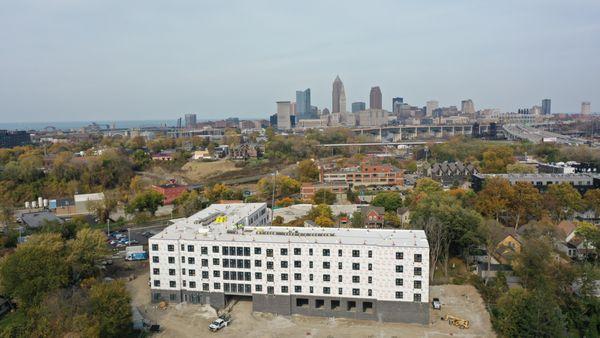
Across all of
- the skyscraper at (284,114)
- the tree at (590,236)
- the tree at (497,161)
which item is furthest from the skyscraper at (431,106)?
the tree at (590,236)

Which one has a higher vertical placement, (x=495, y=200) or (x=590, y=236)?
(x=495, y=200)

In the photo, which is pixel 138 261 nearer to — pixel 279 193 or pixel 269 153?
pixel 279 193

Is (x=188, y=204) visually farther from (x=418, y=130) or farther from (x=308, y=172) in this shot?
(x=418, y=130)

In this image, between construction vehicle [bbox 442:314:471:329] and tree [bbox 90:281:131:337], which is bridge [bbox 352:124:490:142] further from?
tree [bbox 90:281:131:337]

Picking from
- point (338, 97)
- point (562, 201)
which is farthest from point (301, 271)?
point (338, 97)

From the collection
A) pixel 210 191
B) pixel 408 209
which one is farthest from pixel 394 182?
pixel 210 191

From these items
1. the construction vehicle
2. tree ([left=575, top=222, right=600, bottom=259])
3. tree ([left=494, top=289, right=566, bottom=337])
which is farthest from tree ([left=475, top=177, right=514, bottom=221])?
tree ([left=494, top=289, right=566, bottom=337])

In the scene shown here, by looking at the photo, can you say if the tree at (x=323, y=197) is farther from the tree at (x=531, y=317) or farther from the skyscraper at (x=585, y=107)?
the skyscraper at (x=585, y=107)

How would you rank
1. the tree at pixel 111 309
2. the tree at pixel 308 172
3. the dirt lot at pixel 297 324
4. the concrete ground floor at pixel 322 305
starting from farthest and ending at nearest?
the tree at pixel 308 172 → the concrete ground floor at pixel 322 305 → the dirt lot at pixel 297 324 → the tree at pixel 111 309
